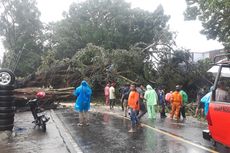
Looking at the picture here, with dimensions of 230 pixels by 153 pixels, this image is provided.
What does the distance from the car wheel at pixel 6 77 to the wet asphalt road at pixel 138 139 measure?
2.67 metres

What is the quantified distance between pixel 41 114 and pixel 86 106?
180 centimetres

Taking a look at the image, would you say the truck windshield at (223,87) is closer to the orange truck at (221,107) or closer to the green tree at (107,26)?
the orange truck at (221,107)

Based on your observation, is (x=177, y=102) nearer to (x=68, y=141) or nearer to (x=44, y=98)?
(x=68, y=141)

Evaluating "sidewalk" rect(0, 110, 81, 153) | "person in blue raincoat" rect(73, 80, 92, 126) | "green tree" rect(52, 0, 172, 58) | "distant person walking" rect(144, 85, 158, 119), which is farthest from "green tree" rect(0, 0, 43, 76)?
"sidewalk" rect(0, 110, 81, 153)

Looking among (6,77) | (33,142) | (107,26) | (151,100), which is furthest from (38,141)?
(107,26)

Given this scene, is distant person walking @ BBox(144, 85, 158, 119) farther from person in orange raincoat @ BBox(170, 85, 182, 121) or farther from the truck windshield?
the truck windshield

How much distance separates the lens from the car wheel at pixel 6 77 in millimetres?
13523

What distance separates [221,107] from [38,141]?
622 cm

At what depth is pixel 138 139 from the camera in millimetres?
11883

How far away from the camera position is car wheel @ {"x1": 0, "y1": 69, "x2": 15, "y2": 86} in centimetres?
1352

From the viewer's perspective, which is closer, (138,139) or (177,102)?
(138,139)

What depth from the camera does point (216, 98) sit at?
8.06 meters

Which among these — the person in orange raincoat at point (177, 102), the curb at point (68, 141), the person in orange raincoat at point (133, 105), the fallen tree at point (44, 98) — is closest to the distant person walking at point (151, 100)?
the person in orange raincoat at point (177, 102)

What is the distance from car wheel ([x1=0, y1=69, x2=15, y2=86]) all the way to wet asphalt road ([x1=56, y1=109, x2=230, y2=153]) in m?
2.67
